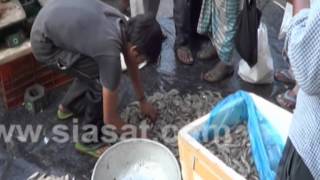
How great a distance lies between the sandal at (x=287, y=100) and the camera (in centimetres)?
271

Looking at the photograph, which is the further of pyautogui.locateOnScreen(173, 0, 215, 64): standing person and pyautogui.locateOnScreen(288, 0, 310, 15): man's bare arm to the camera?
pyautogui.locateOnScreen(173, 0, 215, 64): standing person

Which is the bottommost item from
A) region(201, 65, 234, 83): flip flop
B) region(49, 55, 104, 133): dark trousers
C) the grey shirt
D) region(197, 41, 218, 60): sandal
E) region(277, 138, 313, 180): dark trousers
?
region(201, 65, 234, 83): flip flop

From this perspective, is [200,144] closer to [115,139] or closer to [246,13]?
[115,139]

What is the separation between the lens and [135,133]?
8.34 ft

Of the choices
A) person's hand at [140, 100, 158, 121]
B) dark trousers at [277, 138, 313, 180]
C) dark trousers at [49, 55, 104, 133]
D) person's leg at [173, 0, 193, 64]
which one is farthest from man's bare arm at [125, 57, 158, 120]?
dark trousers at [277, 138, 313, 180]

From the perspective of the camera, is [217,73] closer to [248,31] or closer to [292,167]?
[248,31]

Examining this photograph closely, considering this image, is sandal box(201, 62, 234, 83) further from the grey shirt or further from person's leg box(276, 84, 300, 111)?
the grey shirt

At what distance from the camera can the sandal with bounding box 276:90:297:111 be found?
8.89 ft

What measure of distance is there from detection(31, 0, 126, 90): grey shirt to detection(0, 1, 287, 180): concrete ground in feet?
1.86

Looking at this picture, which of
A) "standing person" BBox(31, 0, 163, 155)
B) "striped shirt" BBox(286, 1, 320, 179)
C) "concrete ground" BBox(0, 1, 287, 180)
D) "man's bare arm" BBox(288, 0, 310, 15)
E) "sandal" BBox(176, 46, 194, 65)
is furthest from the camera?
"sandal" BBox(176, 46, 194, 65)

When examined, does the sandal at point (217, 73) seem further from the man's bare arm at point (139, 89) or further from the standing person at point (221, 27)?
the man's bare arm at point (139, 89)

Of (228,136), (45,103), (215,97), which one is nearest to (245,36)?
(215,97)

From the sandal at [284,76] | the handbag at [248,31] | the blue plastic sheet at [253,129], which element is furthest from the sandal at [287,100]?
the blue plastic sheet at [253,129]

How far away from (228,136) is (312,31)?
0.94 m
